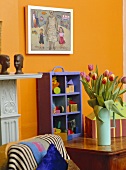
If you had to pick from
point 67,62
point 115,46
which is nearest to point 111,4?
point 115,46

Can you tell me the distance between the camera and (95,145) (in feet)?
11.7

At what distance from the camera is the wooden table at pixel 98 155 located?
337 cm

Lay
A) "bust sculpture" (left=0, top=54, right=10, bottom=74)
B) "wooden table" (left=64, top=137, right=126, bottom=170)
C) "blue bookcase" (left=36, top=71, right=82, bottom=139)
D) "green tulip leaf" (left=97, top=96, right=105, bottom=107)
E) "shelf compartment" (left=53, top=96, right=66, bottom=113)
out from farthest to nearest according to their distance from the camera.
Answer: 1. "shelf compartment" (left=53, top=96, right=66, bottom=113)
2. "blue bookcase" (left=36, top=71, right=82, bottom=139)
3. "green tulip leaf" (left=97, top=96, right=105, bottom=107)
4. "wooden table" (left=64, top=137, right=126, bottom=170)
5. "bust sculpture" (left=0, top=54, right=10, bottom=74)

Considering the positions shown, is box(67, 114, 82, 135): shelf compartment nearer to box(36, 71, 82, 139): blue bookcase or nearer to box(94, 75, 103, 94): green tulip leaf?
box(36, 71, 82, 139): blue bookcase

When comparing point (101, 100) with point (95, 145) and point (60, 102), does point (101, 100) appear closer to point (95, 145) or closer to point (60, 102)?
point (95, 145)

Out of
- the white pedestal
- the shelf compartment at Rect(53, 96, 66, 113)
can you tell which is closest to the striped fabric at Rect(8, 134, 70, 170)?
the white pedestal

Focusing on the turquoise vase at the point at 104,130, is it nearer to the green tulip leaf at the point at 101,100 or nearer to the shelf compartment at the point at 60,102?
the green tulip leaf at the point at 101,100

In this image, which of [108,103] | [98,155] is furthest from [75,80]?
[98,155]

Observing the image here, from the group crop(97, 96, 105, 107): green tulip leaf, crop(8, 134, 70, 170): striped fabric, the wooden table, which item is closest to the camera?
crop(8, 134, 70, 170): striped fabric

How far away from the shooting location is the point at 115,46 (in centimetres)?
452

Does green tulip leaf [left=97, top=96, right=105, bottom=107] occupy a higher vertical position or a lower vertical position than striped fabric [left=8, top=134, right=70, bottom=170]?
higher

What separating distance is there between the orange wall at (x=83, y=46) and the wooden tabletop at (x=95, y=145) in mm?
416

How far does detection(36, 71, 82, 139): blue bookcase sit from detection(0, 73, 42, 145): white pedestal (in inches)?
20.1

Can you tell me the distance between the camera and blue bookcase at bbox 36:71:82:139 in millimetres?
3787
